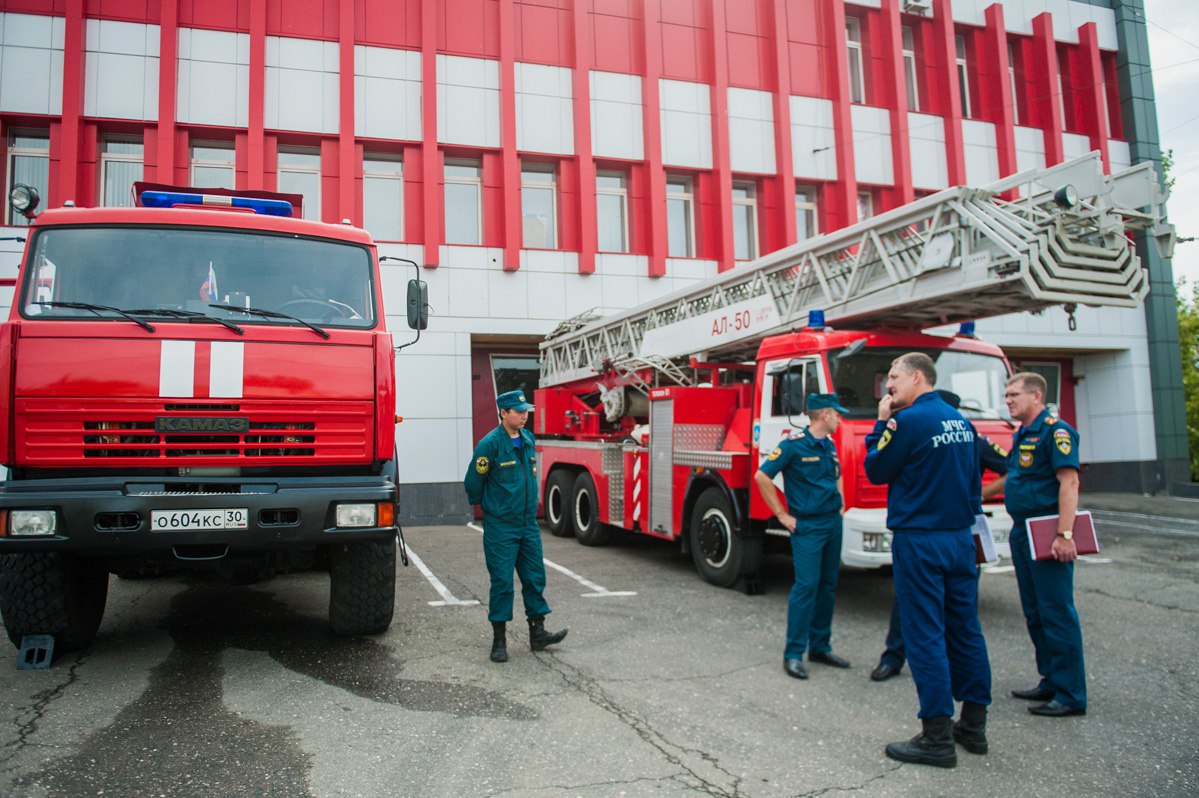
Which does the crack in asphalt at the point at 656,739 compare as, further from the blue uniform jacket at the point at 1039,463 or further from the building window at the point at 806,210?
the building window at the point at 806,210

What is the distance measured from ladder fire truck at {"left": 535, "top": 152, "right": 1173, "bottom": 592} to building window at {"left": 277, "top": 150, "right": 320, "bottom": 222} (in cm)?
650

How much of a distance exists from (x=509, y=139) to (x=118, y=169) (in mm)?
6463

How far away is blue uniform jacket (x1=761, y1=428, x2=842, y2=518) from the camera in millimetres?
4969

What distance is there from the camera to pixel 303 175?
43.6ft

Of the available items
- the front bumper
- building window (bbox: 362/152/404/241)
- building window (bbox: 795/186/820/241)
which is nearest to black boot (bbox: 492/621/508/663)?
the front bumper

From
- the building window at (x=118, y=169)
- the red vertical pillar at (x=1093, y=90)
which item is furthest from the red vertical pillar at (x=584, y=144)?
the red vertical pillar at (x=1093, y=90)

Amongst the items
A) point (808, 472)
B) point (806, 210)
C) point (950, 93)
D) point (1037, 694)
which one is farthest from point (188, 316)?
point (950, 93)

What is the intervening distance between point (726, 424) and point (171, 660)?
5197 millimetres

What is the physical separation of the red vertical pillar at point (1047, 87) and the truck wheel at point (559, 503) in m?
13.7

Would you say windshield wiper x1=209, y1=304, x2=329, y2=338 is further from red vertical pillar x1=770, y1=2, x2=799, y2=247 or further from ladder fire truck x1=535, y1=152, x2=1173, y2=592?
red vertical pillar x1=770, y1=2, x2=799, y2=247

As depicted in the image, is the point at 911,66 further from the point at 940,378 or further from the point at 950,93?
the point at 940,378

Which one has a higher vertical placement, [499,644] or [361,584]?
[361,584]

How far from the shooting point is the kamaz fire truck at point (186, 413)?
4.14m

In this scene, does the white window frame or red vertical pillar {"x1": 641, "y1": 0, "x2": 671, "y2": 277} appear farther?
red vertical pillar {"x1": 641, "y1": 0, "x2": 671, "y2": 277}
